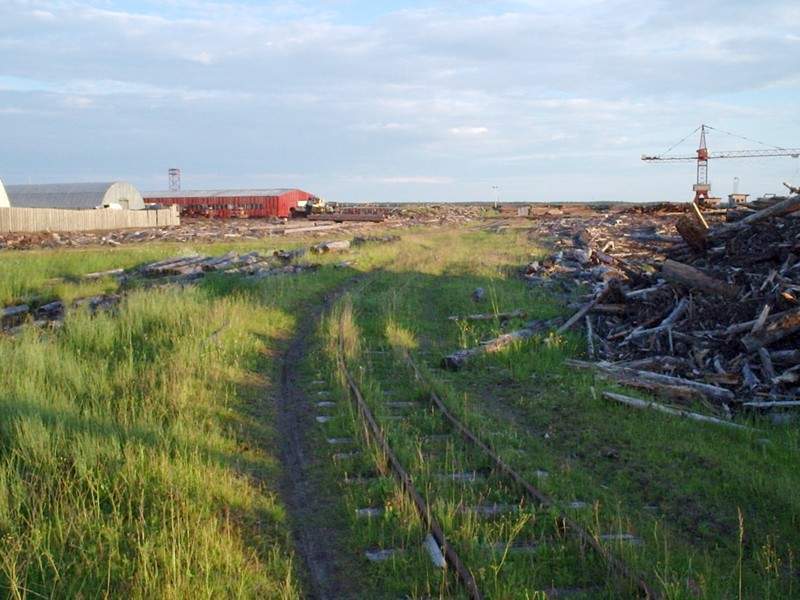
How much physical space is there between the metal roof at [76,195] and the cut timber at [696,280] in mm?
63731

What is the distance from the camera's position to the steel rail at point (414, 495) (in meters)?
5.44

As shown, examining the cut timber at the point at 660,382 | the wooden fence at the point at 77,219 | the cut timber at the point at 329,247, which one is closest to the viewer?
the cut timber at the point at 660,382

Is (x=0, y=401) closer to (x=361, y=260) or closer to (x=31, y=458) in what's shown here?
(x=31, y=458)

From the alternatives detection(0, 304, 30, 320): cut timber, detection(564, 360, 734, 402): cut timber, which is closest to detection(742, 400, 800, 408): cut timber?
detection(564, 360, 734, 402): cut timber

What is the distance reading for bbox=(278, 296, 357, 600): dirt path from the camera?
18.7 ft

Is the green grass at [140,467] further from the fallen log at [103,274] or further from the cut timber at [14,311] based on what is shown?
the fallen log at [103,274]

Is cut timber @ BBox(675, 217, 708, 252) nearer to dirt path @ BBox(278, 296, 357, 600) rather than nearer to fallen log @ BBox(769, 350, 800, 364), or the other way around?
fallen log @ BBox(769, 350, 800, 364)

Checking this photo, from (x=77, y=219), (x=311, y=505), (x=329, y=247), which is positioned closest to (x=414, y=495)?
(x=311, y=505)

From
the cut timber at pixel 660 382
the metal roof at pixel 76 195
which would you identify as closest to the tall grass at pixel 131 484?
the cut timber at pixel 660 382

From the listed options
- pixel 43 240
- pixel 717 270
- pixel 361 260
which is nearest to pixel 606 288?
pixel 717 270

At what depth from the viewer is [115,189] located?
70.8 metres

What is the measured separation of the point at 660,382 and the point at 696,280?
11.9 ft

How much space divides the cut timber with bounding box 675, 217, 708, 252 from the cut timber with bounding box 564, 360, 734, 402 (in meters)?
5.50

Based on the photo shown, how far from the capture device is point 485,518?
6.64 m
